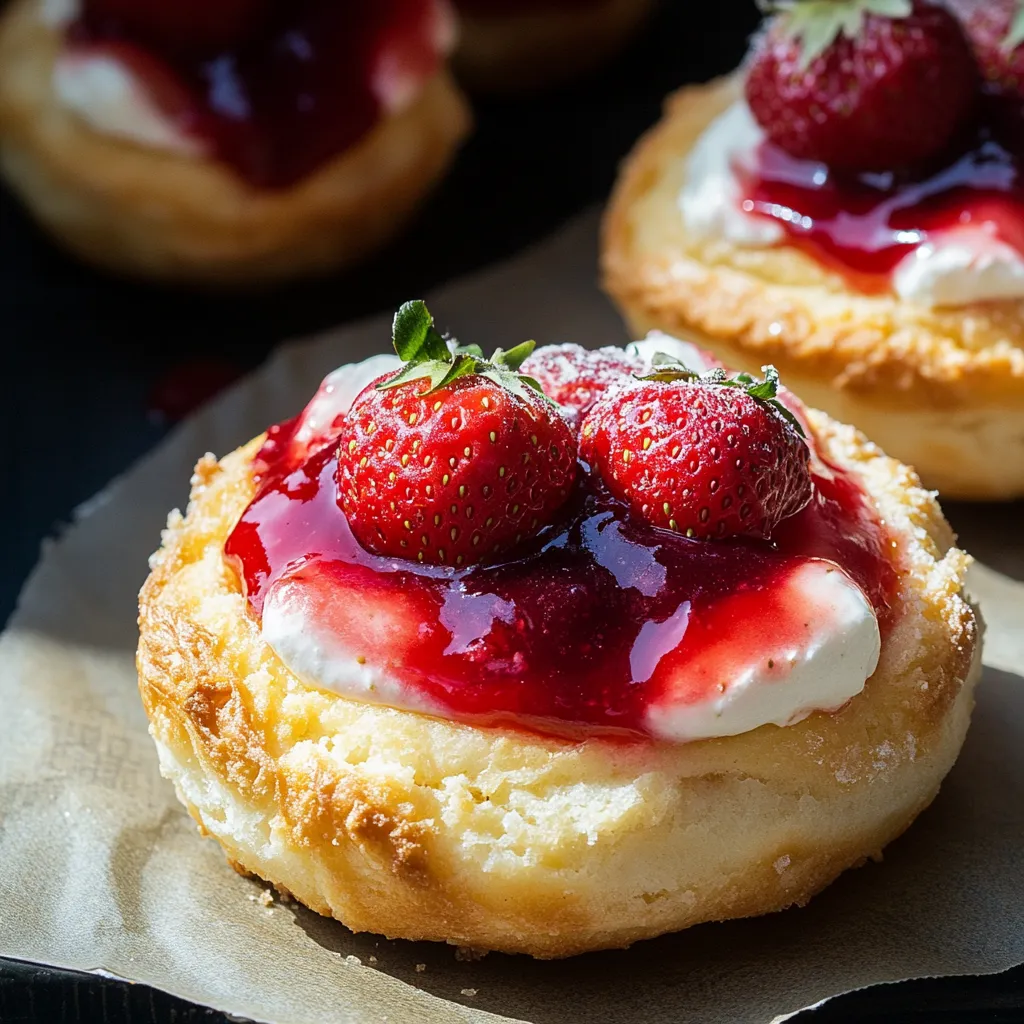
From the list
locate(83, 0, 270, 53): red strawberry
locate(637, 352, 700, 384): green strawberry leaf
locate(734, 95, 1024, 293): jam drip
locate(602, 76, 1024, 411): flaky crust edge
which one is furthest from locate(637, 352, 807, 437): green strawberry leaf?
locate(83, 0, 270, 53): red strawberry

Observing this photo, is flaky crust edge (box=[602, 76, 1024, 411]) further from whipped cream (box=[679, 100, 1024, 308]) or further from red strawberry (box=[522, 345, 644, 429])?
red strawberry (box=[522, 345, 644, 429])

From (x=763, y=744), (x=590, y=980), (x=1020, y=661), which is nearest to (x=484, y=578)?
(x=763, y=744)

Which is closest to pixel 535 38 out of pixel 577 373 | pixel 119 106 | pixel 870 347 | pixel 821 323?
pixel 119 106

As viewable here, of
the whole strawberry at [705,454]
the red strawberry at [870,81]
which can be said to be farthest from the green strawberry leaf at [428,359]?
the red strawberry at [870,81]

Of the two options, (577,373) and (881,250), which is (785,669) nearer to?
(577,373)

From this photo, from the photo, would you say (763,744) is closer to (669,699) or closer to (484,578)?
(669,699)
